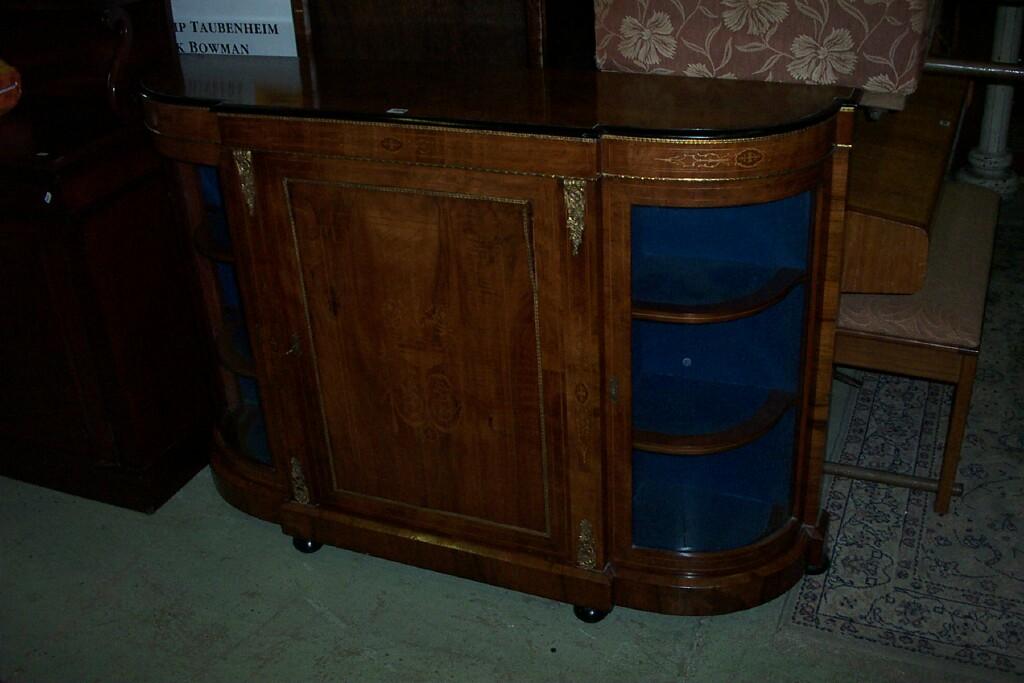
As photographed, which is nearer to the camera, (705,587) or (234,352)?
(705,587)

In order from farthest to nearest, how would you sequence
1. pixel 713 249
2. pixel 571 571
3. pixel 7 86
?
pixel 571 571 < pixel 713 249 < pixel 7 86

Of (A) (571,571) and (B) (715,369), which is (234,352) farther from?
(B) (715,369)

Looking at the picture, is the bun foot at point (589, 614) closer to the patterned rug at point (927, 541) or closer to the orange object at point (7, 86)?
the patterned rug at point (927, 541)

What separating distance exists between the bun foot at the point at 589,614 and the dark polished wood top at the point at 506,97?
3.39ft

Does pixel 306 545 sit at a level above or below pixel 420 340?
below

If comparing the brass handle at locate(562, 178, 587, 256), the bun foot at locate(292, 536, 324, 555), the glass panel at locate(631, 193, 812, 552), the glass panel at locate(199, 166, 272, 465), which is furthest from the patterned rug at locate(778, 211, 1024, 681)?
the glass panel at locate(199, 166, 272, 465)

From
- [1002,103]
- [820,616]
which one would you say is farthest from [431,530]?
[1002,103]

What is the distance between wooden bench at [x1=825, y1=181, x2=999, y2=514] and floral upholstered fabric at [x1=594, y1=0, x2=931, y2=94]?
22.8 inches

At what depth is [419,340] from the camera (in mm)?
2172

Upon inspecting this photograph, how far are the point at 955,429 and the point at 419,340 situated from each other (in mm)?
1251

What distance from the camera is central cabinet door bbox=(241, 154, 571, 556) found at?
2.00 metres

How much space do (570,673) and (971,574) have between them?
93cm

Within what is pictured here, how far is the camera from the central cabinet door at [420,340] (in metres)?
2.00

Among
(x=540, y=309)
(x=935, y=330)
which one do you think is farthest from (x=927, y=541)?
(x=540, y=309)
